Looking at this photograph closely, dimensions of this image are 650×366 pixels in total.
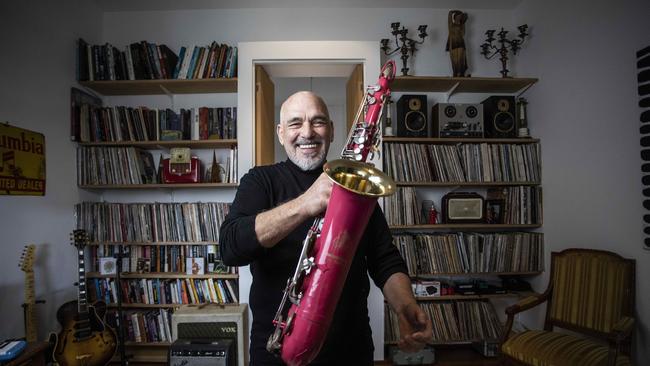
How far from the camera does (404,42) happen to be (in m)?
3.12

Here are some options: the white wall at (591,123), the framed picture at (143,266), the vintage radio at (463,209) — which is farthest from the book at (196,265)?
the white wall at (591,123)

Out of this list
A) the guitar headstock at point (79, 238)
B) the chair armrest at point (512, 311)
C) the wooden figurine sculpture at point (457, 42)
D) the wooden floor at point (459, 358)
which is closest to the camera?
the chair armrest at point (512, 311)

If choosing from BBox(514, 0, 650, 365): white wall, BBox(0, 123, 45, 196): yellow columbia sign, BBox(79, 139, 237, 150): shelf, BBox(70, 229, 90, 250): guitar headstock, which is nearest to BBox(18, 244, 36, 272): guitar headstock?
BBox(70, 229, 90, 250): guitar headstock

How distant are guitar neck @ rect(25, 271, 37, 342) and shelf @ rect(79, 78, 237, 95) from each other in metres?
1.87

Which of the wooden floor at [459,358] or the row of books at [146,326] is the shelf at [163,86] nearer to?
the row of books at [146,326]

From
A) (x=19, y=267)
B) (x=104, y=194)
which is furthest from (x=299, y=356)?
(x=104, y=194)

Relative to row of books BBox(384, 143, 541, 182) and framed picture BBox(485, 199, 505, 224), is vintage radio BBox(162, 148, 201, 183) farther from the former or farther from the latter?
framed picture BBox(485, 199, 505, 224)

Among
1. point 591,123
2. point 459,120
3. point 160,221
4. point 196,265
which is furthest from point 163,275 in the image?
point 591,123

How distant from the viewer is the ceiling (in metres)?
3.23

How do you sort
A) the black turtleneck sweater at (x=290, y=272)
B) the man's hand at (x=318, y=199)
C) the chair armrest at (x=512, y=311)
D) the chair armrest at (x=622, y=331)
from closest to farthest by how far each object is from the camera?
the man's hand at (x=318, y=199) < the black turtleneck sweater at (x=290, y=272) < the chair armrest at (x=622, y=331) < the chair armrest at (x=512, y=311)

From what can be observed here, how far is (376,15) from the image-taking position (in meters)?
3.38

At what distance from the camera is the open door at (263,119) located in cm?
298

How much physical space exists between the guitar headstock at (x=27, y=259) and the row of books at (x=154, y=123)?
1133mm

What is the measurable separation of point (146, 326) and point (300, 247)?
9.01 ft
